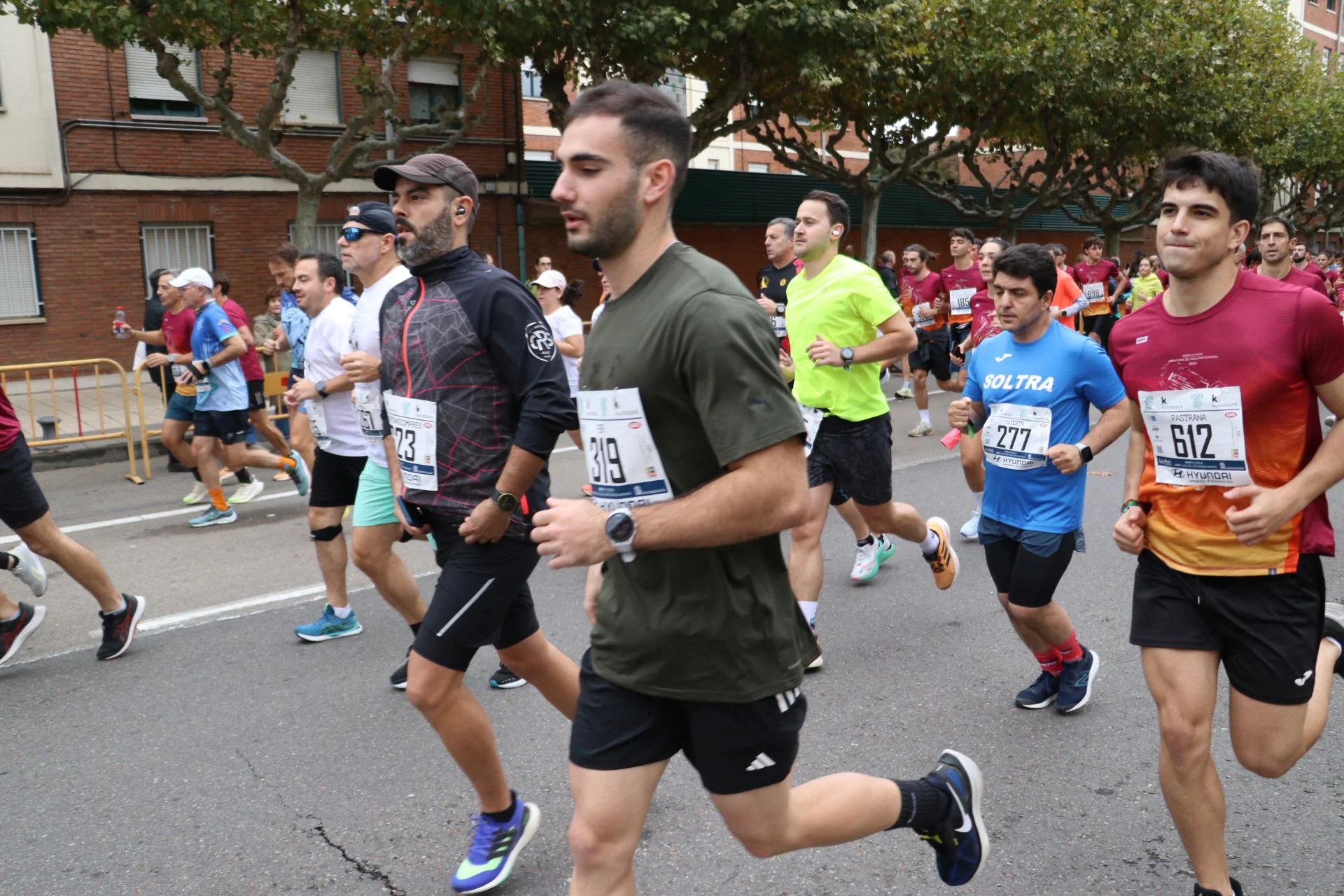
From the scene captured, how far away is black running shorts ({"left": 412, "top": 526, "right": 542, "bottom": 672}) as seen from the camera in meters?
3.20

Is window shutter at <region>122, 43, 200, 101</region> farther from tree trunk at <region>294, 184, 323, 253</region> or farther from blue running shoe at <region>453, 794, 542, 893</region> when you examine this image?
blue running shoe at <region>453, 794, 542, 893</region>

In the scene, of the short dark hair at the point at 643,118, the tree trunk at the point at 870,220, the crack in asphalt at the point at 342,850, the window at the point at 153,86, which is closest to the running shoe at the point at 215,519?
the crack in asphalt at the point at 342,850

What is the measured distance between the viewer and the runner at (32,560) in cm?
494

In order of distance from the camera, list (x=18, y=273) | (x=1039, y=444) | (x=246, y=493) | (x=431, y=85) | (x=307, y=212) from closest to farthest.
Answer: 1. (x=1039, y=444)
2. (x=246, y=493)
3. (x=307, y=212)
4. (x=18, y=273)
5. (x=431, y=85)

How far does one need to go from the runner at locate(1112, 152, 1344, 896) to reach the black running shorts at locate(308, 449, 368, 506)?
137 inches

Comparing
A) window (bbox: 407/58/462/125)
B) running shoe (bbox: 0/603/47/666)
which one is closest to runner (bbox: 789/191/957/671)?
running shoe (bbox: 0/603/47/666)

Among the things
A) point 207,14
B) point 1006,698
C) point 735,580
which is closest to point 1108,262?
point 207,14

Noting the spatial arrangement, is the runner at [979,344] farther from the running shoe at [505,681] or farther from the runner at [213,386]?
the runner at [213,386]

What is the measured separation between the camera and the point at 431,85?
910 inches

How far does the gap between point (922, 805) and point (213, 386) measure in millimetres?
6958

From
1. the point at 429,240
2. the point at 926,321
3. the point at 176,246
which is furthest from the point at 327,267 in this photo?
the point at 176,246

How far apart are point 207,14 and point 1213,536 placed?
1313 cm

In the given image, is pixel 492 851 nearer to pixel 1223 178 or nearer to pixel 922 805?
pixel 922 805

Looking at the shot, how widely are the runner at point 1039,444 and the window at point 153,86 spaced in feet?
59.8
